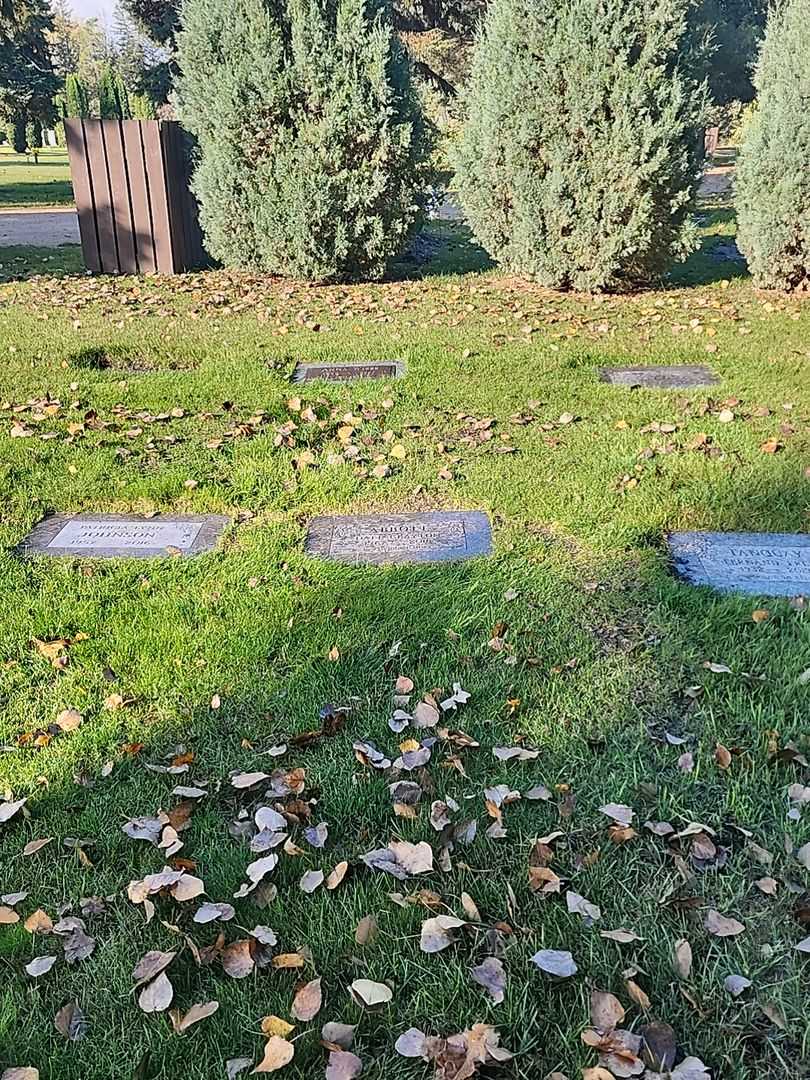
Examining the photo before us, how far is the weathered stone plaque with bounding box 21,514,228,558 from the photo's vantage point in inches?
138

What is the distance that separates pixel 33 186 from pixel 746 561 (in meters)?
23.2

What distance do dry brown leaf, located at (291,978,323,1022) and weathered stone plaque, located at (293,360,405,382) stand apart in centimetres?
433

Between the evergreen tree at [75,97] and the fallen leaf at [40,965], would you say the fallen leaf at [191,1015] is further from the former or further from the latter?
the evergreen tree at [75,97]

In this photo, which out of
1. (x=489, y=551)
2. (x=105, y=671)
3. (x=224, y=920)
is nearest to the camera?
(x=224, y=920)

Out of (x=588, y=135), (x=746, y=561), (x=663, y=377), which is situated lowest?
(x=746, y=561)

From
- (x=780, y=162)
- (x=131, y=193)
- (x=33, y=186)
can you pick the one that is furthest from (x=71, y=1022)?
(x=33, y=186)

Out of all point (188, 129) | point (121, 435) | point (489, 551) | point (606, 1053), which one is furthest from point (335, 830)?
point (188, 129)

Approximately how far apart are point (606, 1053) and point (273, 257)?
8.34 metres

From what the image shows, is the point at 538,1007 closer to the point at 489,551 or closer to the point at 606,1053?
the point at 606,1053

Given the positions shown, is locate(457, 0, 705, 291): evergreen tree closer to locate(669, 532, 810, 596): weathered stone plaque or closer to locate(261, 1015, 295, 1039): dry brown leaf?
locate(669, 532, 810, 596): weathered stone plaque

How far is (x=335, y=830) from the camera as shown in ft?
7.06

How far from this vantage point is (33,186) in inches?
863

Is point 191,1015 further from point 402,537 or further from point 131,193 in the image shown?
point 131,193

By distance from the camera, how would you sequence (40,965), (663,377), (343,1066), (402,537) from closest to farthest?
1. (343,1066)
2. (40,965)
3. (402,537)
4. (663,377)
